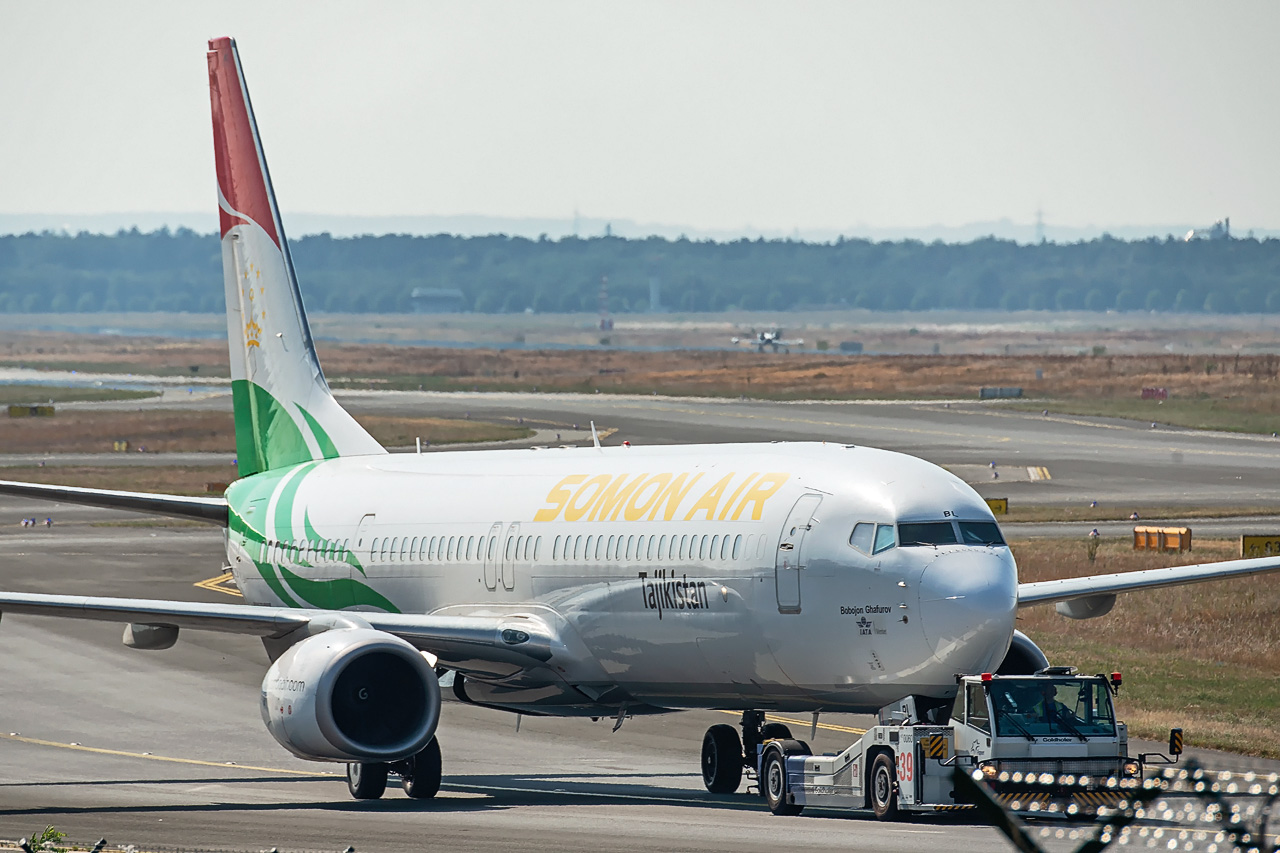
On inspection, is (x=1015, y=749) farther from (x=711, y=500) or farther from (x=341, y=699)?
(x=341, y=699)

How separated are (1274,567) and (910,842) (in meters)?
10.5

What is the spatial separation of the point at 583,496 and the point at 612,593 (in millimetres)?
2267

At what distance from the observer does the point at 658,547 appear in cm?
2791

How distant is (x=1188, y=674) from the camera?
40.6 meters

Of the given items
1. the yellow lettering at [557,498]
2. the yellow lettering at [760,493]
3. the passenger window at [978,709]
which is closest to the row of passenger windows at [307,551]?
the yellow lettering at [557,498]

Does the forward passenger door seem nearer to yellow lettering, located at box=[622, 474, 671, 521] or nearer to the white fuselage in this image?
the white fuselage

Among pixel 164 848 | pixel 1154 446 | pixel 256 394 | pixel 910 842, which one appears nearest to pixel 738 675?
pixel 910 842

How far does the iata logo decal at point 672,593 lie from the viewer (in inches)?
1059

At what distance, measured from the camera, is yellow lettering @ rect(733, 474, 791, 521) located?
26.5 m

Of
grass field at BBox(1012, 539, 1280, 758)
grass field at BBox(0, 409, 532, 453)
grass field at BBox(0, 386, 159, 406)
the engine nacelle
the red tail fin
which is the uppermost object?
the red tail fin

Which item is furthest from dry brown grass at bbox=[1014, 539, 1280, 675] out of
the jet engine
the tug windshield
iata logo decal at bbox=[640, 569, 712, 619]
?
the tug windshield

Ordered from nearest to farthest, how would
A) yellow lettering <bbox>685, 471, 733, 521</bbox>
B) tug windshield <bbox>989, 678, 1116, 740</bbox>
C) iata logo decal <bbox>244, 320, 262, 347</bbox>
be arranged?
tug windshield <bbox>989, 678, 1116, 740</bbox>
yellow lettering <bbox>685, 471, 733, 521</bbox>
iata logo decal <bbox>244, 320, 262, 347</bbox>

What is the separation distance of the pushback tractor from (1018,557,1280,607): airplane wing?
4.53 metres

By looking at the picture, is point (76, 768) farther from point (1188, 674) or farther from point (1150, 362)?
point (1150, 362)
